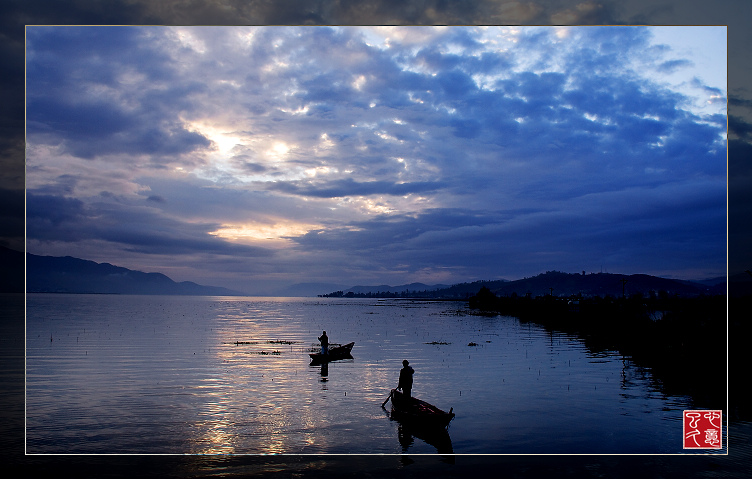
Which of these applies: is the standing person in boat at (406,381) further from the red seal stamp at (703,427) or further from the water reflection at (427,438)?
the red seal stamp at (703,427)

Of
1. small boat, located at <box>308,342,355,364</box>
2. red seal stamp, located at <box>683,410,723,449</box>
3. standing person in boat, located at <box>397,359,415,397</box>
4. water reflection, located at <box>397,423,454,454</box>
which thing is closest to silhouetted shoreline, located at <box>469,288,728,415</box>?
red seal stamp, located at <box>683,410,723,449</box>

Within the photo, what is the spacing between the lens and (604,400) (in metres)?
27.9

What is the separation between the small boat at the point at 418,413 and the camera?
20391 mm

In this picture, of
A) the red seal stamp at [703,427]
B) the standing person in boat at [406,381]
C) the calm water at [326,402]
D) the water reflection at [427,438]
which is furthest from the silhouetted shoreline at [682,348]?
the standing person in boat at [406,381]

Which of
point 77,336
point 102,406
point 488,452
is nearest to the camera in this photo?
point 488,452

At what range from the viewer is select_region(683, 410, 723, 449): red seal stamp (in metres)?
14.5

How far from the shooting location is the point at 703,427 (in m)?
14.9

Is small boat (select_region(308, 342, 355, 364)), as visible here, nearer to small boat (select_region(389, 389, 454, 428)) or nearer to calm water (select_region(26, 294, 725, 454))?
calm water (select_region(26, 294, 725, 454))

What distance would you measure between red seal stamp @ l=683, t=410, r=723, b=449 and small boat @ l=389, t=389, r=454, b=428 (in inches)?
323

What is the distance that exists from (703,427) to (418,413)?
10392 mm

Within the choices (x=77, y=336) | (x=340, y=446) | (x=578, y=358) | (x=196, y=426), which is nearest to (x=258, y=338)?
(x=77, y=336)

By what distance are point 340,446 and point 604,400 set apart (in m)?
16.7

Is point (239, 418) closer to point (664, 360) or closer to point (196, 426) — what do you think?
point (196, 426)

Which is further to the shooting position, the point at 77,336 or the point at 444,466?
the point at 77,336
